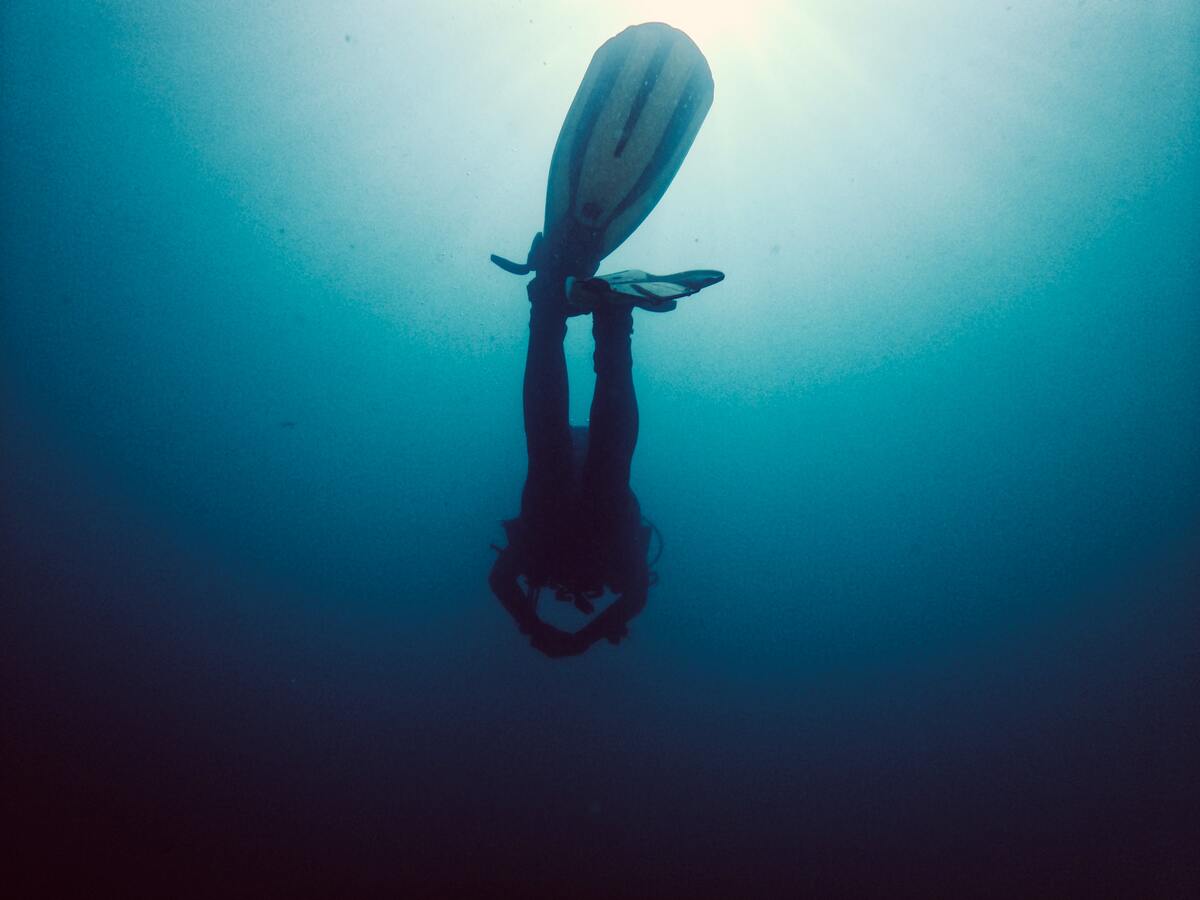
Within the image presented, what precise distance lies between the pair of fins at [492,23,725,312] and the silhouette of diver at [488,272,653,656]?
0.21 metres

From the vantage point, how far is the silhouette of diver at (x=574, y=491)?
9.00 ft

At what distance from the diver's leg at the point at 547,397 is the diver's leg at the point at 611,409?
0.18 meters

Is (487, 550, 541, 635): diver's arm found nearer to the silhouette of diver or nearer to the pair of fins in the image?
the silhouette of diver

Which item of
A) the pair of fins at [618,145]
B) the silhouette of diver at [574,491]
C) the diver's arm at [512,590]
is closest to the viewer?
the pair of fins at [618,145]

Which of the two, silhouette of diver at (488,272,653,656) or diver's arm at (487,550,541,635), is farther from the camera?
diver's arm at (487,550,541,635)

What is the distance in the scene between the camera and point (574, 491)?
3.06m

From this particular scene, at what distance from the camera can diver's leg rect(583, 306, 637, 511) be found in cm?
260

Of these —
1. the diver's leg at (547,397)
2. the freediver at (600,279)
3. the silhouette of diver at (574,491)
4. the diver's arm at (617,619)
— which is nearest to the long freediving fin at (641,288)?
the freediver at (600,279)

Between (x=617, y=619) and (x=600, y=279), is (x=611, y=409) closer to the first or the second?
(x=600, y=279)

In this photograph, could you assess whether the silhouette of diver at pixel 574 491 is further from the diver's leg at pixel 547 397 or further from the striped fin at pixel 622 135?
the striped fin at pixel 622 135

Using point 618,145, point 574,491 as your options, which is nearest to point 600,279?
point 618,145

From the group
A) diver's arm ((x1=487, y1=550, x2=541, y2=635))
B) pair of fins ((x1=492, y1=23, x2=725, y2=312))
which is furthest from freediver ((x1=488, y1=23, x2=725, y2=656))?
diver's arm ((x1=487, y1=550, x2=541, y2=635))

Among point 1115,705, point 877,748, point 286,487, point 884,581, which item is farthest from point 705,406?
point 286,487

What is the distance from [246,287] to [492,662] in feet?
65.5
